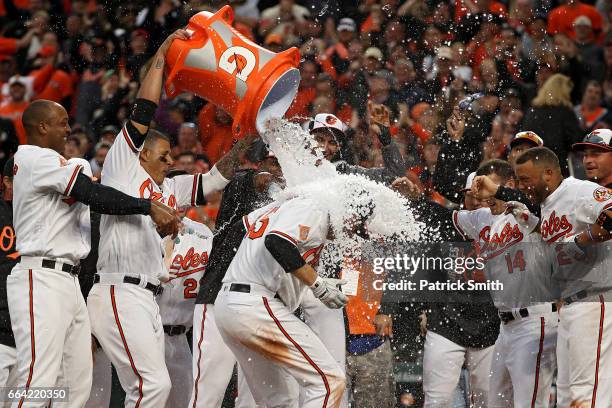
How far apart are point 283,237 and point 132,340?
3.46 feet

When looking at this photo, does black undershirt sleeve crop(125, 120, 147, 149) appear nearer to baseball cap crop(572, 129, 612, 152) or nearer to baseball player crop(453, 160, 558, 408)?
baseball player crop(453, 160, 558, 408)

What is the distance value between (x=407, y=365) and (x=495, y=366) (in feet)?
4.60

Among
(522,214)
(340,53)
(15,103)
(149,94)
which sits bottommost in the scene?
(522,214)

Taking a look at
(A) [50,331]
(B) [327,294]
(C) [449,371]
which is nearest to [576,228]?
(C) [449,371]

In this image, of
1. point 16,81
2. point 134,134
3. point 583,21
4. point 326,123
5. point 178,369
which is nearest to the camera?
point 134,134

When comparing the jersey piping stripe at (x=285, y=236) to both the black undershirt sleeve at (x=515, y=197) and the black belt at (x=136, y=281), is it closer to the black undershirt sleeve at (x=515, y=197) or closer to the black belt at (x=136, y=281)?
the black belt at (x=136, y=281)

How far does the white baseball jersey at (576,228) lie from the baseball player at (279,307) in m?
1.50

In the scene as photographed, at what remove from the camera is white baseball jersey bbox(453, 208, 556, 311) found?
5969 millimetres

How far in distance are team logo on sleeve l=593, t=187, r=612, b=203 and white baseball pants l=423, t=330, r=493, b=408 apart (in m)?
1.55

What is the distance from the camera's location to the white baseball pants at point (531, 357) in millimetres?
5805

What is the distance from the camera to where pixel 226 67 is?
5.34 meters

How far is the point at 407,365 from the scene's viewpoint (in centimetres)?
744

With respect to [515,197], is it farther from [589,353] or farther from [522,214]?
[589,353]

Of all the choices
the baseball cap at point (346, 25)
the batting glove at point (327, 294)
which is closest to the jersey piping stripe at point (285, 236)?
the batting glove at point (327, 294)
